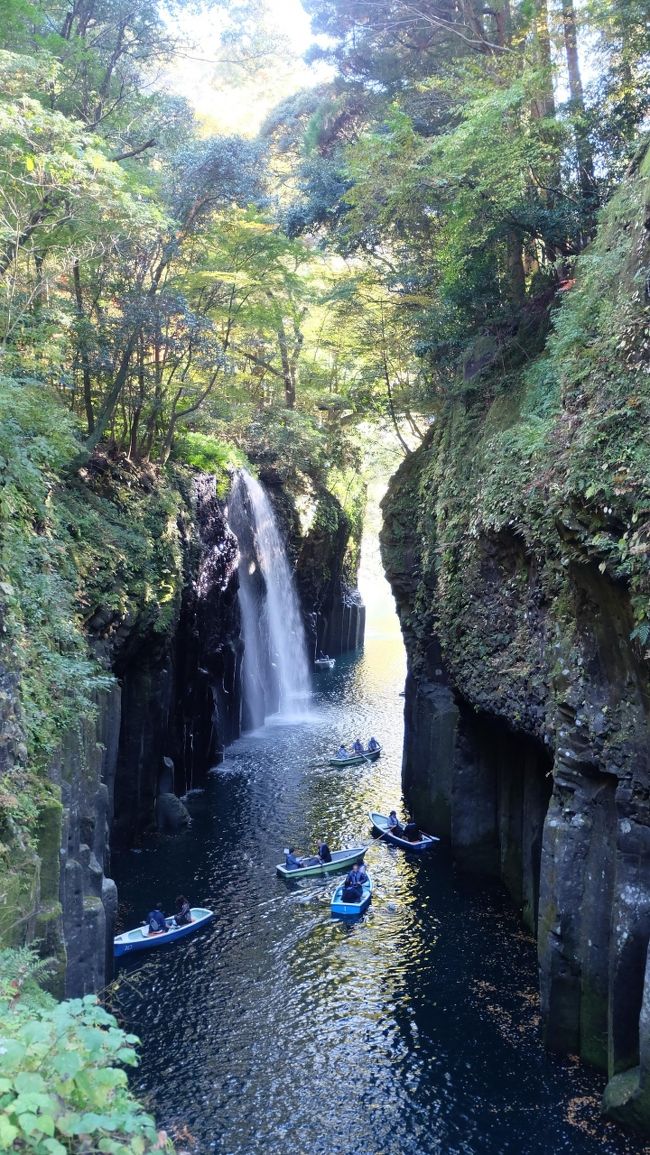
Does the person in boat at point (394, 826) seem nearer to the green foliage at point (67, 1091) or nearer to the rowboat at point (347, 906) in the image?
the rowboat at point (347, 906)

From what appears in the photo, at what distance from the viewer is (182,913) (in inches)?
697

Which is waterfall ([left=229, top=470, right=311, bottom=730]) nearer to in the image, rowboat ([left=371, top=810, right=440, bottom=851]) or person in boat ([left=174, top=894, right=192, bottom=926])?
rowboat ([left=371, top=810, right=440, bottom=851])

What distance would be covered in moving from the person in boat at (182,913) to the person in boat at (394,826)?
7.05 meters

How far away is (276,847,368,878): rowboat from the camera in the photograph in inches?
804

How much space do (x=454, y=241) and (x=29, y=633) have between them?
1371 cm

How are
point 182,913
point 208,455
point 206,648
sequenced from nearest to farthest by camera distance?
point 182,913, point 206,648, point 208,455

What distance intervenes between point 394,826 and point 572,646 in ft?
37.6

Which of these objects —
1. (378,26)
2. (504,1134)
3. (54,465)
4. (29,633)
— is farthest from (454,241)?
(504,1134)

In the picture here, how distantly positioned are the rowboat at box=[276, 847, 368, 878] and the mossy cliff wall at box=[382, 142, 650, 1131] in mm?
2671

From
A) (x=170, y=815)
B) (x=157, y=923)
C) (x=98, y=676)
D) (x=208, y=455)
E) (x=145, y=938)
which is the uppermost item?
(x=208, y=455)

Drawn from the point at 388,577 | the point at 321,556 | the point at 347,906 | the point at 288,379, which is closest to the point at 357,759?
the point at 388,577

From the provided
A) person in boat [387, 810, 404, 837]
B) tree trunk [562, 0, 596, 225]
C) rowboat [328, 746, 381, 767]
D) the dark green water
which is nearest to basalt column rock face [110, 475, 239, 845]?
the dark green water

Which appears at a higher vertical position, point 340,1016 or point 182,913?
point 182,913

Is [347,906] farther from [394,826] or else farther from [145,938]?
[394,826]
